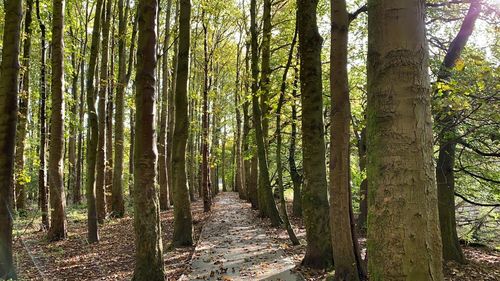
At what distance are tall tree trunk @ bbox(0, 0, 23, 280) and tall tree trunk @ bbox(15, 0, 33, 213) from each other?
226 inches

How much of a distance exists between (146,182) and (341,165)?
332 cm

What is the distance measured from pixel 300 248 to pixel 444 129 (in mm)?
4739

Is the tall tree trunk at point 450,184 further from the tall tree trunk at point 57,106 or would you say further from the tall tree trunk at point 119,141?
the tall tree trunk at point 119,141

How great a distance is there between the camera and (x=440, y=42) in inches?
409

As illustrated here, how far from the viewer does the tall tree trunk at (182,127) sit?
428 inches

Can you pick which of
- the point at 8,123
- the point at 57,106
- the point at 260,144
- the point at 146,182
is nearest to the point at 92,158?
the point at 57,106

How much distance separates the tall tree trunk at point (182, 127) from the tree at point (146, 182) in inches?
155

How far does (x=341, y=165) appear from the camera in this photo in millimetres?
6352

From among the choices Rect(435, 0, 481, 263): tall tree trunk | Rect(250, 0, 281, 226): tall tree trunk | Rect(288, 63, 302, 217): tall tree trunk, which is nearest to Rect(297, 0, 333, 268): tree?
Rect(435, 0, 481, 263): tall tree trunk

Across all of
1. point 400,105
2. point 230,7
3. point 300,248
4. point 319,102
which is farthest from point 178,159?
point 230,7

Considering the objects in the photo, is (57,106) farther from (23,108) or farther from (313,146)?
(313,146)

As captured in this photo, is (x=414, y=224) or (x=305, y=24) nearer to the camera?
(x=414, y=224)

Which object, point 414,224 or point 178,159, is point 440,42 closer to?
point 178,159

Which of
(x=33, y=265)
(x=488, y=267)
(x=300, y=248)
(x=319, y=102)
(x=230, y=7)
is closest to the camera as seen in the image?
(x=319, y=102)
